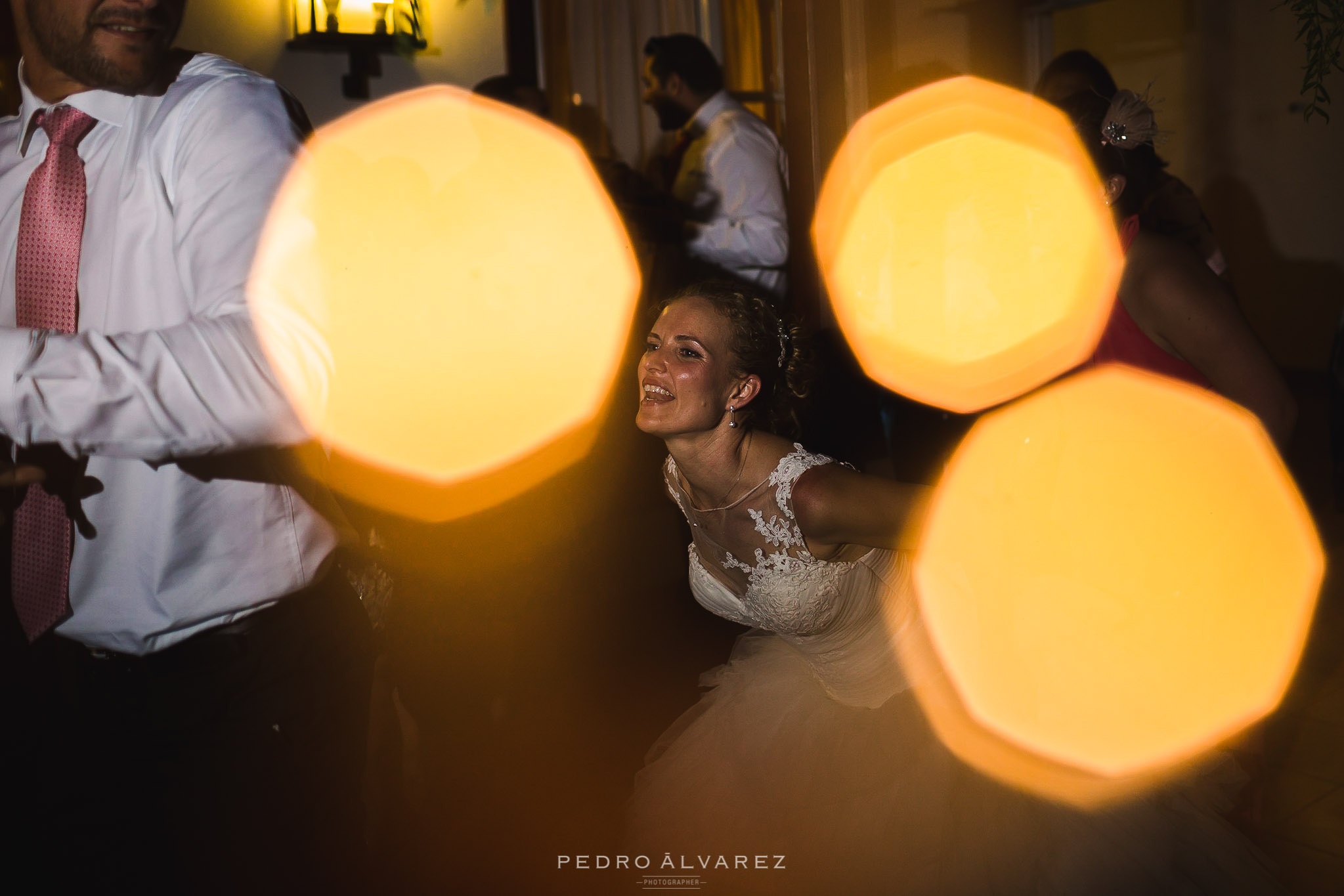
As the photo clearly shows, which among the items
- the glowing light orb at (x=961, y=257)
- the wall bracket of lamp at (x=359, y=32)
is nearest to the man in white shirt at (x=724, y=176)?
the glowing light orb at (x=961, y=257)

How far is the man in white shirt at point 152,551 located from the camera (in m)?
1.11

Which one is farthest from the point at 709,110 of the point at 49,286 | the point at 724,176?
the point at 49,286

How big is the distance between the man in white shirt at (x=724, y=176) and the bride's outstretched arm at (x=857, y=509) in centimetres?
141

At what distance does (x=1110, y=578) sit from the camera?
2.06 metres

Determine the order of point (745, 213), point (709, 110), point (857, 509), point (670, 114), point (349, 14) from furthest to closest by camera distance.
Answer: point (349, 14) → point (670, 114) → point (709, 110) → point (745, 213) → point (857, 509)

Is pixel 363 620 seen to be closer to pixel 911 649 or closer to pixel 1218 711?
pixel 911 649

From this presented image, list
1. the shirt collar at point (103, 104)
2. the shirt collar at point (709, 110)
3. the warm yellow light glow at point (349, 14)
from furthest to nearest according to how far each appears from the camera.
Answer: the warm yellow light glow at point (349, 14) < the shirt collar at point (709, 110) < the shirt collar at point (103, 104)

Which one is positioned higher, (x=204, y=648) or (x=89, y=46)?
(x=89, y=46)

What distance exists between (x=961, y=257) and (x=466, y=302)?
2108mm

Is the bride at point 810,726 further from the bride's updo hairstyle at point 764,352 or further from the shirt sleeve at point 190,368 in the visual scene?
the shirt sleeve at point 190,368

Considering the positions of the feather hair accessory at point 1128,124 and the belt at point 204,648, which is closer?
the belt at point 204,648

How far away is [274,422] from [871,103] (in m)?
3.19

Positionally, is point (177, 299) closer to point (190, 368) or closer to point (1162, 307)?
point (190, 368)

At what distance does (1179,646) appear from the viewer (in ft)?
6.82
